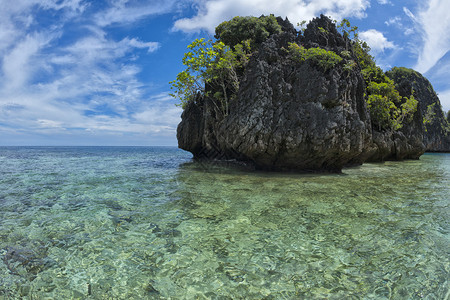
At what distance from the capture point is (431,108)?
63.1 metres

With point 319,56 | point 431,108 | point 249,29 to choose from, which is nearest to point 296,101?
point 319,56

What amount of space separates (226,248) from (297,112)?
13738mm

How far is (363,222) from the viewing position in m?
6.44

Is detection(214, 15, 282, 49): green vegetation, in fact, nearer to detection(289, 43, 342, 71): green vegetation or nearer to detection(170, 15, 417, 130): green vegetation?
detection(170, 15, 417, 130): green vegetation

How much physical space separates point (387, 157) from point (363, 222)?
28.6 metres

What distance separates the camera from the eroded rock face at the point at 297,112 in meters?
16.3

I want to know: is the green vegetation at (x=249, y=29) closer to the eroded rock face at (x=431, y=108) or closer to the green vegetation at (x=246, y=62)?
the green vegetation at (x=246, y=62)

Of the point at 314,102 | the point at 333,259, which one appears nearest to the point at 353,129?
the point at 314,102

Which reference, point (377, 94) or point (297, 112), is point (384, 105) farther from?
point (297, 112)

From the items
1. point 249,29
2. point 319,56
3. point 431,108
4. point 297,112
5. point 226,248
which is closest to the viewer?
point 226,248

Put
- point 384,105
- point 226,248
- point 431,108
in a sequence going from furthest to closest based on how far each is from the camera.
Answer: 1. point 431,108
2. point 384,105
3. point 226,248

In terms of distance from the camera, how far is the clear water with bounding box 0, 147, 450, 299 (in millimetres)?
3674

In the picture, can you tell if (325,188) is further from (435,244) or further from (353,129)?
(353,129)

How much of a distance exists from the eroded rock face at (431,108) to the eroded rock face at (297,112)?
57.6m
